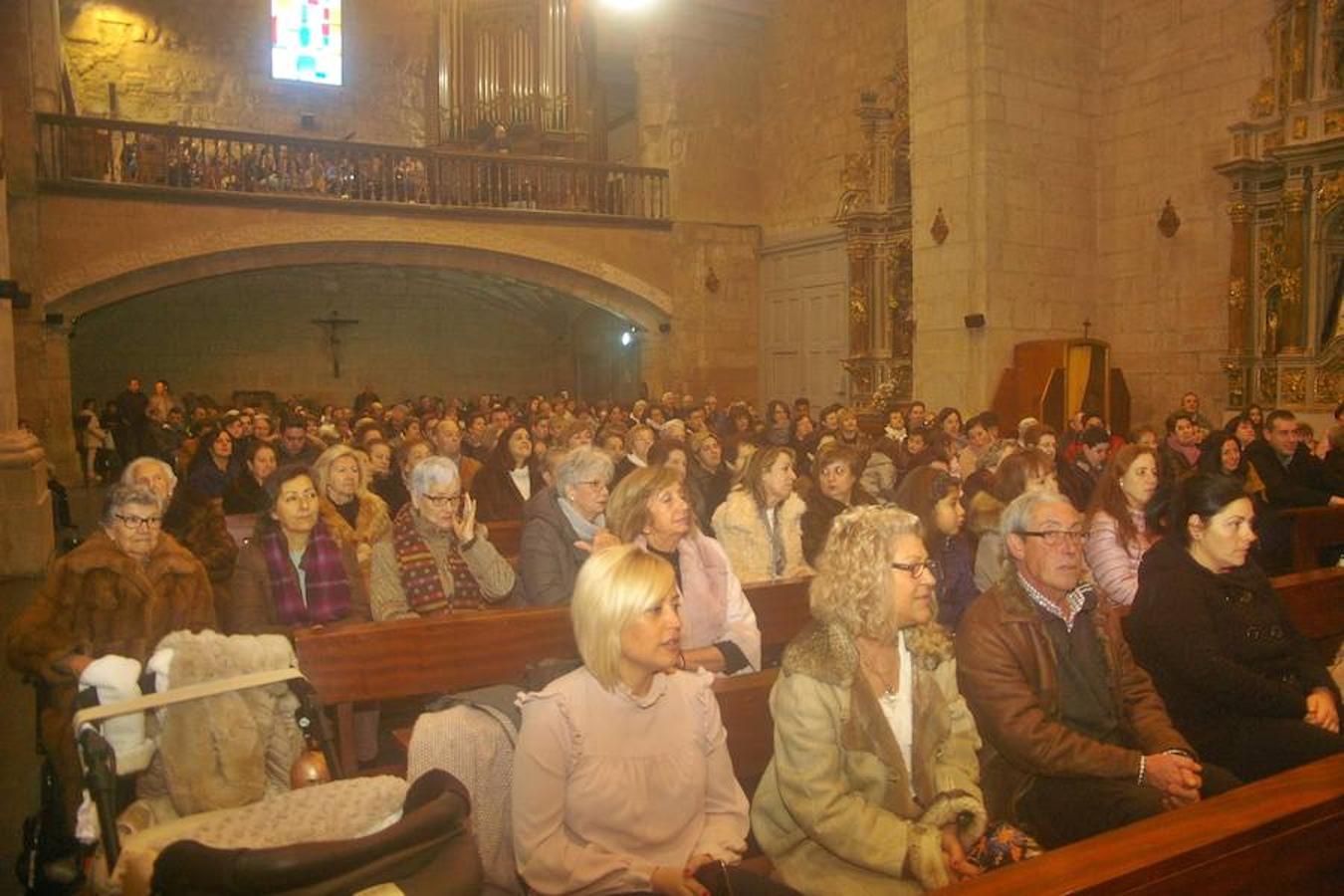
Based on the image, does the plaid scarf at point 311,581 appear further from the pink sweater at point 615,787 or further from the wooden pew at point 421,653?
the pink sweater at point 615,787

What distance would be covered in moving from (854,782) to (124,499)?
8.77 feet

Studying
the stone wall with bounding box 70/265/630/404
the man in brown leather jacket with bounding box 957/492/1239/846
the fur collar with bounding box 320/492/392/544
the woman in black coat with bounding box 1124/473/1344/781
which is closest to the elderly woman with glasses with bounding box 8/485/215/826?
the fur collar with bounding box 320/492/392/544

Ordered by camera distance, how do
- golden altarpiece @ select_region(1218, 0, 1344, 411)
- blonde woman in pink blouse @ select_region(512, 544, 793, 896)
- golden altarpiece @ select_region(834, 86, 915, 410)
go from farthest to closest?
golden altarpiece @ select_region(834, 86, 915, 410) → golden altarpiece @ select_region(1218, 0, 1344, 411) → blonde woman in pink blouse @ select_region(512, 544, 793, 896)

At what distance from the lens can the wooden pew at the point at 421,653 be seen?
334cm

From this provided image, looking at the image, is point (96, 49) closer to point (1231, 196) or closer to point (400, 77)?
point (400, 77)

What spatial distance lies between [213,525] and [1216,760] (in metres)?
4.41

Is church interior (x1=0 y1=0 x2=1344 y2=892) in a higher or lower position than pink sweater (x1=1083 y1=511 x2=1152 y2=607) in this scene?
higher

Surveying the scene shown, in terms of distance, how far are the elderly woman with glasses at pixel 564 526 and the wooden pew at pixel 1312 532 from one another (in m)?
4.45

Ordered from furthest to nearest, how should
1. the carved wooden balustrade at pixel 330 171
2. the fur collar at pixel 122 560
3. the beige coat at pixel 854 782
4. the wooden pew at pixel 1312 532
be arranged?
the carved wooden balustrade at pixel 330 171 → the wooden pew at pixel 1312 532 → the fur collar at pixel 122 560 → the beige coat at pixel 854 782

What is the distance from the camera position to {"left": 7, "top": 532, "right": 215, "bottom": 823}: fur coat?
3.08m

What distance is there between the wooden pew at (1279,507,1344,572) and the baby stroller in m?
5.80

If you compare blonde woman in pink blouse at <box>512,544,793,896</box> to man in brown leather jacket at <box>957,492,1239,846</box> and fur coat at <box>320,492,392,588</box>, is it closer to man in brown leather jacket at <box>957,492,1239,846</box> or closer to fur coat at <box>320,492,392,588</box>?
man in brown leather jacket at <box>957,492,1239,846</box>

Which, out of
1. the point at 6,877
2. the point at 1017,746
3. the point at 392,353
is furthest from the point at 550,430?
the point at 392,353

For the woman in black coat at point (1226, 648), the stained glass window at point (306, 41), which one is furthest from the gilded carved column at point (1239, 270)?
the stained glass window at point (306, 41)
